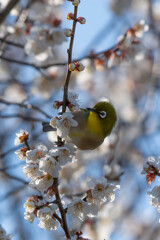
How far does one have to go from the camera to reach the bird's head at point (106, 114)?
292 cm

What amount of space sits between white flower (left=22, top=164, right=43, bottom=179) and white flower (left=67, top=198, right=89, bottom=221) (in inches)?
11.0

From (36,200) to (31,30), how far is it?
7.01ft

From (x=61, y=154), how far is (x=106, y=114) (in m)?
1.00

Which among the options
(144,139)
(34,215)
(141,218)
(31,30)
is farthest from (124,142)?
(34,215)

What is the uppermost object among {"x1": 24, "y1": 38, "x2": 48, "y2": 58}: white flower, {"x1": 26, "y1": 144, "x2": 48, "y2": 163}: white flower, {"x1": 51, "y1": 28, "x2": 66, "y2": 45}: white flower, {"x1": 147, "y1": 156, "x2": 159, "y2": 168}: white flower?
{"x1": 24, "y1": 38, "x2": 48, "y2": 58}: white flower

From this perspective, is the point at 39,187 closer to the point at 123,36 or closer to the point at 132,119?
the point at 123,36

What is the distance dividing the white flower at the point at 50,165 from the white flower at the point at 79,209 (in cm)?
26

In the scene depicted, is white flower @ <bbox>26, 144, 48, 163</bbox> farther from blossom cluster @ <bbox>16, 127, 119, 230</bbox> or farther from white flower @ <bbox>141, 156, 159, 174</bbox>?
white flower @ <bbox>141, 156, 159, 174</bbox>

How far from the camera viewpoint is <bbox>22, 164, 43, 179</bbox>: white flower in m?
2.02

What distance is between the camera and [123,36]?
370 cm

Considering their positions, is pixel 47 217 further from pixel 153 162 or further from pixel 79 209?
pixel 153 162

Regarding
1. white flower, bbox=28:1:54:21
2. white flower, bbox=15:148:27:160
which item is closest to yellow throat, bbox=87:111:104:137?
white flower, bbox=15:148:27:160

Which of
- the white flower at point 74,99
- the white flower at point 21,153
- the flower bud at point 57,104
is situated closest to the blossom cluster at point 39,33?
the white flower at point 74,99

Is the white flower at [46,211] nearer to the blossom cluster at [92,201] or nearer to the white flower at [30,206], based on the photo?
the white flower at [30,206]
